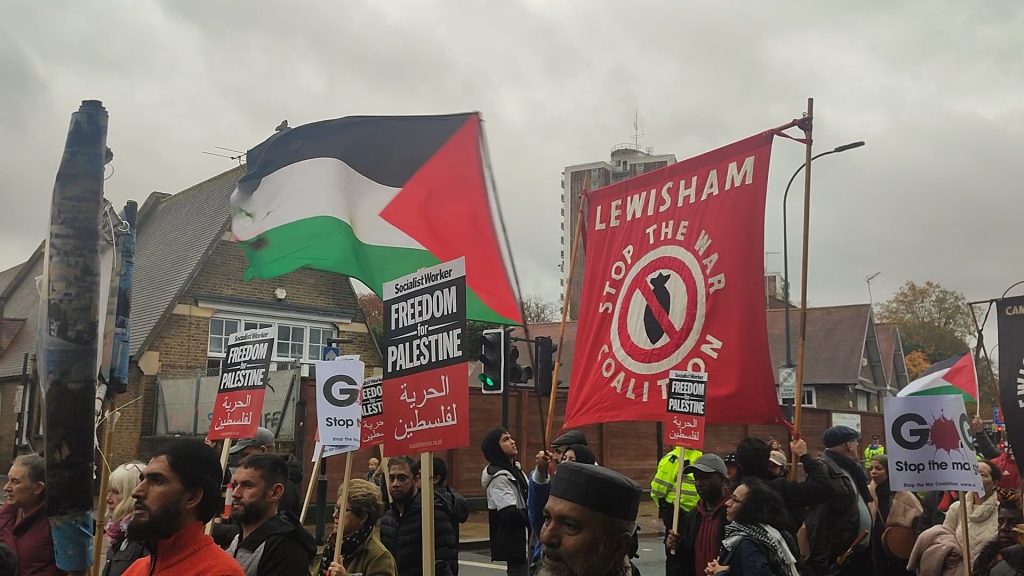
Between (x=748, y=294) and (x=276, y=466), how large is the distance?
12.4 ft

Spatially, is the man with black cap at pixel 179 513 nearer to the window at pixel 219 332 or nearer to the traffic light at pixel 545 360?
the traffic light at pixel 545 360

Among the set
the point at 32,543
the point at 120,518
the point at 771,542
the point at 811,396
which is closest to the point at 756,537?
the point at 771,542

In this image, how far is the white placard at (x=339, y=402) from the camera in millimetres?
6547

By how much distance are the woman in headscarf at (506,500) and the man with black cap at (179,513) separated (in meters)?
4.42

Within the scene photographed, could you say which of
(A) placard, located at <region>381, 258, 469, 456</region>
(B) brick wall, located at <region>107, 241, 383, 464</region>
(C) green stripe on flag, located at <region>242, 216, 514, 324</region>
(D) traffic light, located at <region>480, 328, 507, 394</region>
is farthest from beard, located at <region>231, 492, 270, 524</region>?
(B) brick wall, located at <region>107, 241, 383, 464</region>

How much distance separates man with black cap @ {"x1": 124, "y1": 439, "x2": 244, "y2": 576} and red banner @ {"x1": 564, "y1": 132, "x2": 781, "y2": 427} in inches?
165

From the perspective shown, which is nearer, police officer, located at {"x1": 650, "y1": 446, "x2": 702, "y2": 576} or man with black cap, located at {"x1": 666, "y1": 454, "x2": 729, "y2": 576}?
man with black cap, located at {"x1": 666, "y1": 454, "x2": 729, "y2": 576}

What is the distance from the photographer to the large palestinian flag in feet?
23.5

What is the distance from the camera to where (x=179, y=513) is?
130 inches

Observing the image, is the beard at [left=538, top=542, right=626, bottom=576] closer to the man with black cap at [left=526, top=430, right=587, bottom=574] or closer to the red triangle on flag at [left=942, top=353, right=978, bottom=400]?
the man with black cap at [left=526, top=430, right=587, bottom=574]

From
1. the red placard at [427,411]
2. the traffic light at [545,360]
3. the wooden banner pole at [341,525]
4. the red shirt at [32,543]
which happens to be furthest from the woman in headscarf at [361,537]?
the traffic light at [545,360]

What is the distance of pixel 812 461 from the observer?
19.9ft

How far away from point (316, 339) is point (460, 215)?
21.7 meters

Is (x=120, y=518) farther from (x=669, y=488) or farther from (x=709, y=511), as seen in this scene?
(x=669, y=488)
